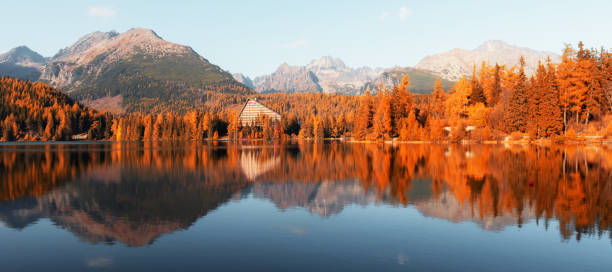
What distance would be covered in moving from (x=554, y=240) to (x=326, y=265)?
10.5 m

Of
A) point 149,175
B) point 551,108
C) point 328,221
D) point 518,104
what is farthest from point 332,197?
point 518,104

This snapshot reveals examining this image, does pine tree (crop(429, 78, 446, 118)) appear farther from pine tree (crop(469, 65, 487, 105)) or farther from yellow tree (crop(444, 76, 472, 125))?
pine tree (crop(469, 65, 487, 105))

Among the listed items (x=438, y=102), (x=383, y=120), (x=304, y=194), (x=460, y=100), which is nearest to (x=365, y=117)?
(x=383, y=120)

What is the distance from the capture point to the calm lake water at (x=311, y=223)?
1386cm

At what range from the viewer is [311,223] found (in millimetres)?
19953

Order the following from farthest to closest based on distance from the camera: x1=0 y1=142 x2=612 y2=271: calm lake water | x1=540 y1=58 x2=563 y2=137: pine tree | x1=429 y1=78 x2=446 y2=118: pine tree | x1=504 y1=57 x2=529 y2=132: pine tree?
x1=429 y1=78 x2=446 y2=118: pine tree, x1=504 y1=57 x2=529 y2=132: pine tree, x1=540 y1=58 x2=563 y2=137: pine tree, x1=0 y1=142 x2=612 y2=271: calm lake water

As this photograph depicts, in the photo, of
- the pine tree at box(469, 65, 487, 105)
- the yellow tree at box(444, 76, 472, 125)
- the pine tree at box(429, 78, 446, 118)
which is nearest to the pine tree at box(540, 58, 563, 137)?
the yellow tree at box(444, 76, 472, 125)

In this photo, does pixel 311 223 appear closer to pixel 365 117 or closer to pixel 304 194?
pixel 304 194

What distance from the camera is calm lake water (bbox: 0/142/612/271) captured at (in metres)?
13.9

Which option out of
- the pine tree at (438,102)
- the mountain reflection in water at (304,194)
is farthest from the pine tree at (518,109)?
the mountain reflection in water at (304,194)

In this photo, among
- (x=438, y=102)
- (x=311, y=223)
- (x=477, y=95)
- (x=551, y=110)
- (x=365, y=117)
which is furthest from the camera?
(x=438, y=102)

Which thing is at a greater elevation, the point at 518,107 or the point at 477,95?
the point at 477,95

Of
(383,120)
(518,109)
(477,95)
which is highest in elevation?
(477,95)

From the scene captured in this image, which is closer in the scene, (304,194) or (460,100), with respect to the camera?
→ (304,194)
